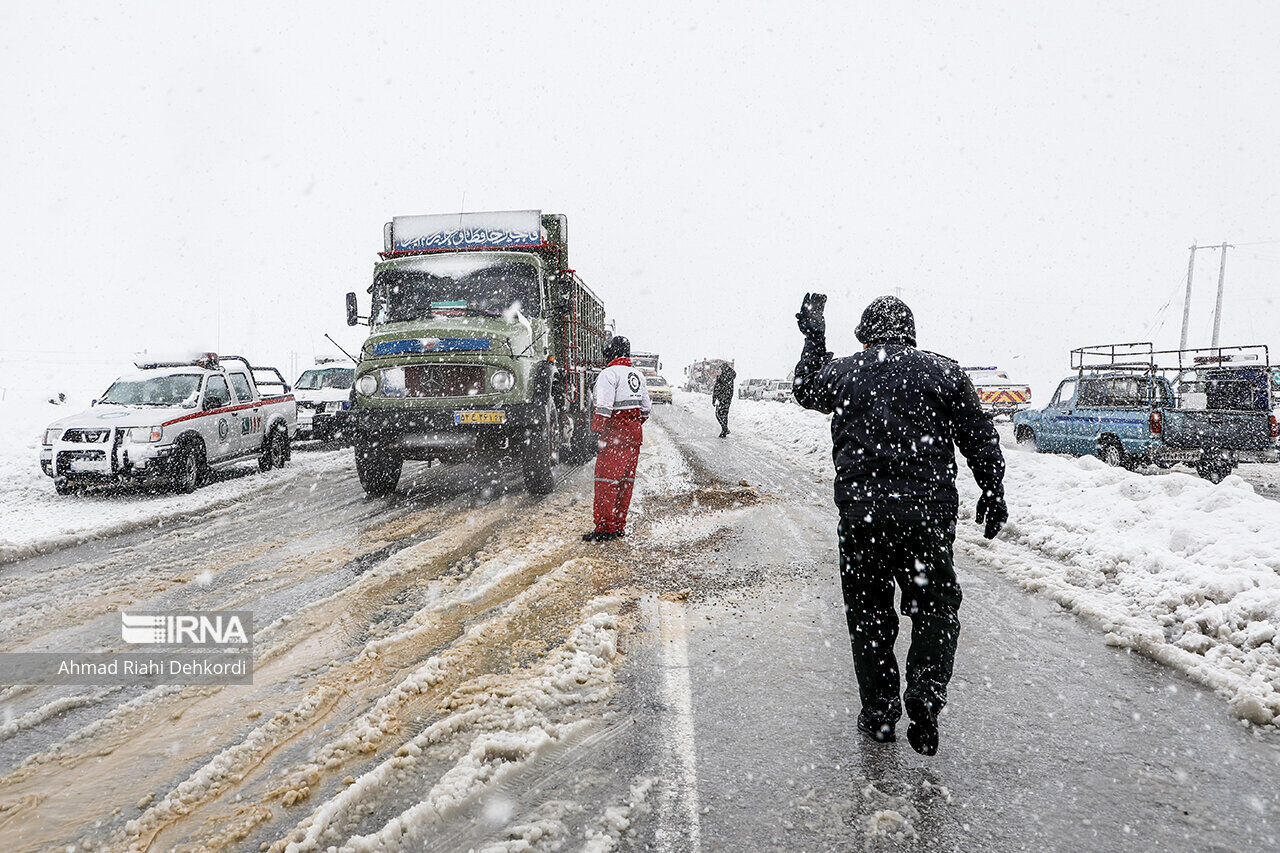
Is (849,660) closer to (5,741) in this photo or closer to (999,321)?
(5,741)

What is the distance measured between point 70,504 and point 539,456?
5.61 m

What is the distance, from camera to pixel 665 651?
383cm

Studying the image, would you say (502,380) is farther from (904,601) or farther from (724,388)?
(724,388)

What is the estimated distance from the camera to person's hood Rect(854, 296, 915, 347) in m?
3.08

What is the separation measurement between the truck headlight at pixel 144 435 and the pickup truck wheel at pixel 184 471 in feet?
1.19

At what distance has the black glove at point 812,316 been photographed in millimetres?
3287

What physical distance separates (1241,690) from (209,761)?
472 centimetres

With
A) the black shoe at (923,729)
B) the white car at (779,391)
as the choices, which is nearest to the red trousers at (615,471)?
the black shoe at (923,729)

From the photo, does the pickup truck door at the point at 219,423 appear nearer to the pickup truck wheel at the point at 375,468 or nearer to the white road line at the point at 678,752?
the pickup truck wheel at the point at 375,468

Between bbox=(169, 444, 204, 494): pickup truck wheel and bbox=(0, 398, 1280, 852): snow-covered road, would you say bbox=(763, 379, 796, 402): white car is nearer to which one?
bbox=(169, 444, 204, 494): pickup truck wheel

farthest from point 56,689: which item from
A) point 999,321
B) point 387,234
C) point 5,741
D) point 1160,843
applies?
point 999,321

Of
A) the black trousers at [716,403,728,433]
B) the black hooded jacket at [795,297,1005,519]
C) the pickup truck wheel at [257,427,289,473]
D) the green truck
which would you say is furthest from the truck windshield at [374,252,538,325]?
the black trousers at [716,403,728,433]

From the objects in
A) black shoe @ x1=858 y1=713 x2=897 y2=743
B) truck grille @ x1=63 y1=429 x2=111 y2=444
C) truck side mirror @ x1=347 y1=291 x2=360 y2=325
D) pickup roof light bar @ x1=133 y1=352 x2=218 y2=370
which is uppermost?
truck side mirror @ x1=347 y1=291 x2=360 y2=325

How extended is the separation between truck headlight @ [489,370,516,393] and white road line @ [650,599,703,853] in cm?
463
